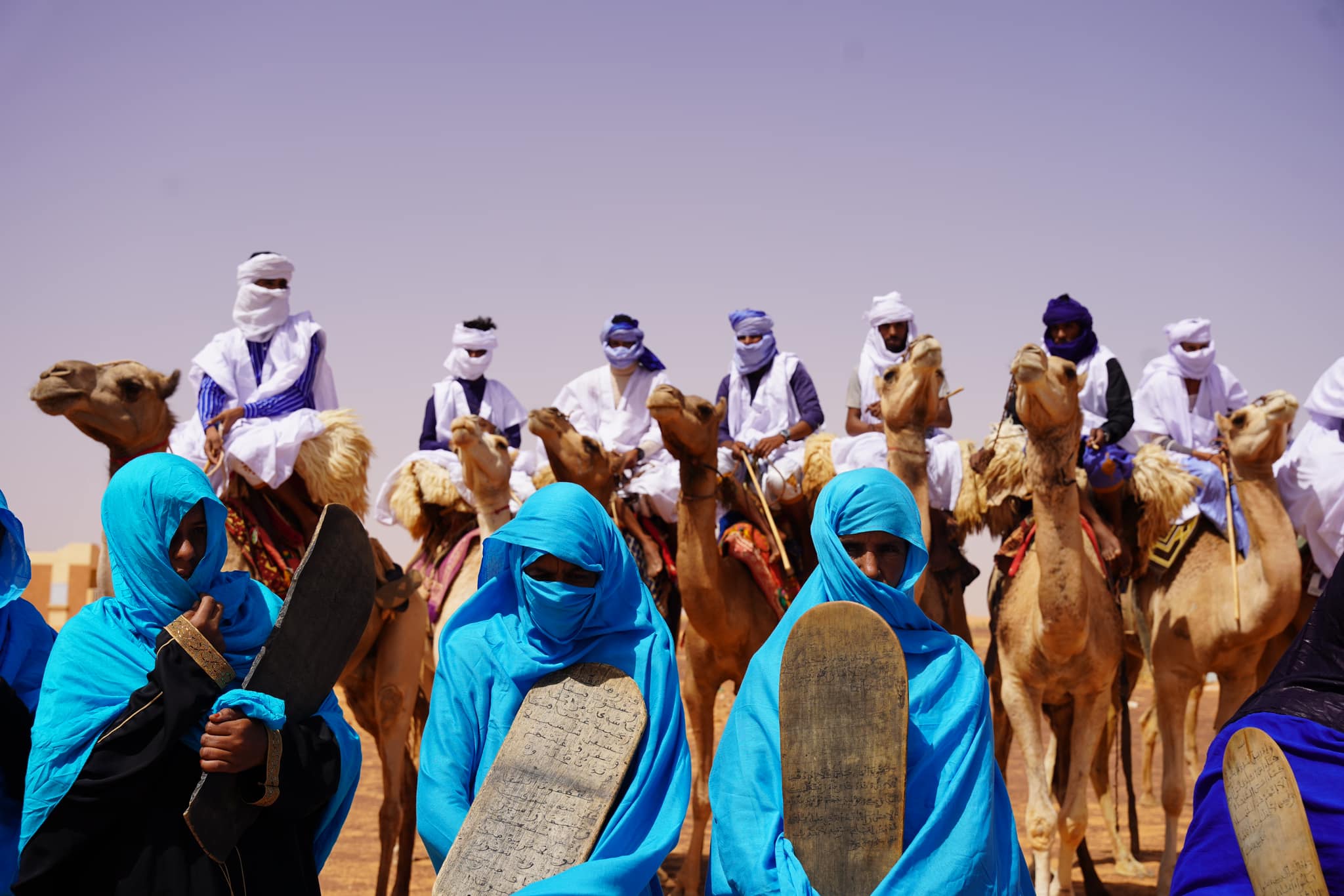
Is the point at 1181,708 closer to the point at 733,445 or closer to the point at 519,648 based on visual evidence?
the point at 733,445

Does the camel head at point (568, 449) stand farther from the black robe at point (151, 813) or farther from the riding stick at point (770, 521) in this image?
the black robe at point (151, 813)

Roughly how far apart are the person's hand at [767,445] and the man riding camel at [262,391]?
277 centimetres

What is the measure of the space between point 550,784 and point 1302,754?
172cm

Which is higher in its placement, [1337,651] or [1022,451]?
[1022,451]

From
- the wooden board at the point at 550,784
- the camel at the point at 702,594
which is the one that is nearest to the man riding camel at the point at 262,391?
the camel at the point at 702,594

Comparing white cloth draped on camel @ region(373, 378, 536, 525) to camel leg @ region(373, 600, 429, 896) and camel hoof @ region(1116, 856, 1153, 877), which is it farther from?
camel hoof @ region(1116, 856, 1153, 877)

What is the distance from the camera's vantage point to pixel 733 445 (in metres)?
8.88

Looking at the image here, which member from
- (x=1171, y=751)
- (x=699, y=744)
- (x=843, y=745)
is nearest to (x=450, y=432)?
(x=699, y=744)

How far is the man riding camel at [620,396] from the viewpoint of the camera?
9656 millimetres

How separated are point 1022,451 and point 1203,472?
1.34m

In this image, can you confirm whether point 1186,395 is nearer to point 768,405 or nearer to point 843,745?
point 768,405

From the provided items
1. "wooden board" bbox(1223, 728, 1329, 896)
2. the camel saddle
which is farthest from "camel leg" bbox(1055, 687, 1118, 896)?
"wooden board" bbox(1223, 728, 1329, 896)

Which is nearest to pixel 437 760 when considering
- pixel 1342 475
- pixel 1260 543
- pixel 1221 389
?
pixel 1260 543

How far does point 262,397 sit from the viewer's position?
7930 mm
